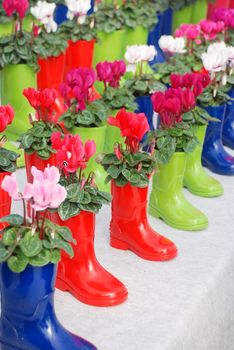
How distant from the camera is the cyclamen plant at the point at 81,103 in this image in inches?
Result: 60.1

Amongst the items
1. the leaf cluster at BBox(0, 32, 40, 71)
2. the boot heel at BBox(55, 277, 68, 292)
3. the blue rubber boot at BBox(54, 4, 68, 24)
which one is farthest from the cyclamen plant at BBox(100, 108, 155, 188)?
the blue rubber boot at BBox(54, 4, 68, 24)

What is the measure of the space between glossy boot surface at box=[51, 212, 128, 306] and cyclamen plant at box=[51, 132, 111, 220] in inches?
1.2

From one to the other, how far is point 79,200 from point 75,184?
0.12 feet

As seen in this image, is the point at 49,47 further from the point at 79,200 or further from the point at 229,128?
the point at 79,200

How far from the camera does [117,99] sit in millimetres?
1715

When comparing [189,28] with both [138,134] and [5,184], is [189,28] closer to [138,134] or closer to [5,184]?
[138,134]

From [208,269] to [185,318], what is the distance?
19 centimetres

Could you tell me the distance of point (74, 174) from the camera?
120cm

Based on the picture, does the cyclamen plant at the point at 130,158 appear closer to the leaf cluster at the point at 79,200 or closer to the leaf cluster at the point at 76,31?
the leaf cluster at the point at 79,200

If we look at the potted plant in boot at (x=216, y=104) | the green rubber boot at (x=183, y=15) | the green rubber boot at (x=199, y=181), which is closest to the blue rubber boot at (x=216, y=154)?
the potted plant in boot at (x=216, y=104)

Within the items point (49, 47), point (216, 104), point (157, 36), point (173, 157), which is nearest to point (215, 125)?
point (216, 104)

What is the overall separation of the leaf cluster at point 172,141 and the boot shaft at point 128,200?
13 cm

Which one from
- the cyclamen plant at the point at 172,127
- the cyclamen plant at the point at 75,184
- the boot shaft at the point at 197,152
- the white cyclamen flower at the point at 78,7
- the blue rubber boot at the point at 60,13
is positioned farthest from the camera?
the blue rubber boot at the point at 60,13

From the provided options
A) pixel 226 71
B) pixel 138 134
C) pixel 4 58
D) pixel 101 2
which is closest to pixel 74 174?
pixel 138 134
